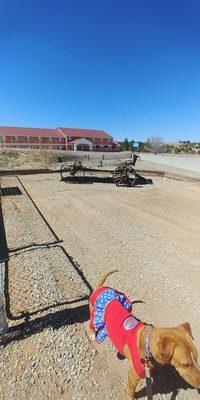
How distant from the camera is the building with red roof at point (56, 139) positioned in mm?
59469

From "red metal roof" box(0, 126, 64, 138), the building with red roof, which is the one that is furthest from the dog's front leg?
"red metal roof" box(0, 126, 64, 138)

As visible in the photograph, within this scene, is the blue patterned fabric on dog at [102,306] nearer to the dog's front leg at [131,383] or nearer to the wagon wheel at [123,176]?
the dog's front leg at [131,383]

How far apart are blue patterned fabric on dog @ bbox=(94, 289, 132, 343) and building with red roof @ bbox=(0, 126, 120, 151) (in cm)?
5740

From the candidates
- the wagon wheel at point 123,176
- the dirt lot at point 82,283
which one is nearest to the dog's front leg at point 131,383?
the dirt lot at point 82,283

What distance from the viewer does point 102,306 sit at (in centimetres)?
329

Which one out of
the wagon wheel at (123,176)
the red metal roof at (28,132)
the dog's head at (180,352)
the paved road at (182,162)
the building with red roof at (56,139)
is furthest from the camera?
the red metal roof at (28,132)

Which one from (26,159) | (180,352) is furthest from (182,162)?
(180,352)

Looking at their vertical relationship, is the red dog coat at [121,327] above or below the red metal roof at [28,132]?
below

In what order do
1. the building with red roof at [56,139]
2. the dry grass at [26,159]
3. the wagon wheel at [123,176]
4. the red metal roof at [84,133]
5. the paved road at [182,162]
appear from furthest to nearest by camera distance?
the red metal roof at [84,133], the building with red roof at [56,139], the paved road at [182,162], the dry grass at [26,159], the wagon wheel at [123,176]

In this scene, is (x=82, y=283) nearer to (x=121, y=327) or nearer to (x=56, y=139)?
(x=121, y=327)

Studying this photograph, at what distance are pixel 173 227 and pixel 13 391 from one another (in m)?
6.94

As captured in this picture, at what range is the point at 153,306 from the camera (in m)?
4.71

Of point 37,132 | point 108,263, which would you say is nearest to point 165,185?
point 108,263

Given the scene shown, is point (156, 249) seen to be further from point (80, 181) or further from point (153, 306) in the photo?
point (80, 181)
